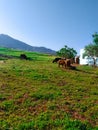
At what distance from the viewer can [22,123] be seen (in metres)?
15.6

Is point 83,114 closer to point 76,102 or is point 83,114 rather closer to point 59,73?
point 76,102

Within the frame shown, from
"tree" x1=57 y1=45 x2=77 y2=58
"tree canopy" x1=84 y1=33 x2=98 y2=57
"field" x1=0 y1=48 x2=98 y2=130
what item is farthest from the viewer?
"tree" x1=57 y1=45 x2=77 y2=58

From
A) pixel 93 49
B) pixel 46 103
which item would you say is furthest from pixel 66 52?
pixel 46 103

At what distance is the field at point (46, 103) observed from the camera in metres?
15.6

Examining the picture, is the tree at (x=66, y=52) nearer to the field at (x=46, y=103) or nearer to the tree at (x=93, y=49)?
the tree at (x=93, y=49)

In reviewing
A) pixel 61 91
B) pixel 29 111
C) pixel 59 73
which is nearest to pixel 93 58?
pixel 59 73

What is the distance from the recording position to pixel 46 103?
18.6m

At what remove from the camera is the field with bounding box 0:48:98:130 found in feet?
51.3

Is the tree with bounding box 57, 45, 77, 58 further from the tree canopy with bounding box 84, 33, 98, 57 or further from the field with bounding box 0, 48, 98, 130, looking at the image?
the field with bounding box 0, 48, 98, 130

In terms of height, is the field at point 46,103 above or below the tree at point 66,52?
below

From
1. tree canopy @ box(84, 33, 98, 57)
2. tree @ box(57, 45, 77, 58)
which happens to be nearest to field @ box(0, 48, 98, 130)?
tree canopy @ box(84, 33, 98, 57)

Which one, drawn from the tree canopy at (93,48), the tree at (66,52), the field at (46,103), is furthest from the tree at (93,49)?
the field at (46,103)

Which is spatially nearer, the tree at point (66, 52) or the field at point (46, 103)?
the field at point (46, 103)

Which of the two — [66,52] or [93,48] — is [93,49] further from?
[66,52]
